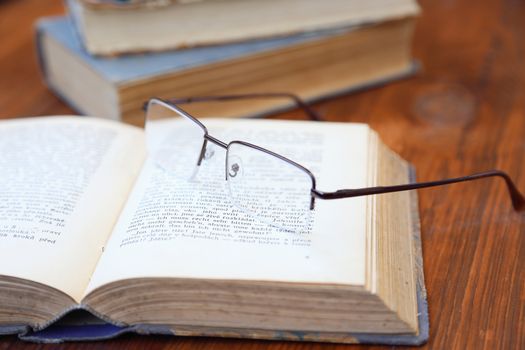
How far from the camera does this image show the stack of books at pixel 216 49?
2.92 feet

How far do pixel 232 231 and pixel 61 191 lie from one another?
0.21 meters

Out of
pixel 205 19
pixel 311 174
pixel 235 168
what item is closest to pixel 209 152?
pixel 235 168

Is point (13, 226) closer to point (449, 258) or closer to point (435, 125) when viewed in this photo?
point (449, 258)

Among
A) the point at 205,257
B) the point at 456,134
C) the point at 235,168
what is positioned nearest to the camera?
the point at 205,257

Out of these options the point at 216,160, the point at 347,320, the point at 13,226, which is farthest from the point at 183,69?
the point at 347,320

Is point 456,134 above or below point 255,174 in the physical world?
below

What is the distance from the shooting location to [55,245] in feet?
2.08

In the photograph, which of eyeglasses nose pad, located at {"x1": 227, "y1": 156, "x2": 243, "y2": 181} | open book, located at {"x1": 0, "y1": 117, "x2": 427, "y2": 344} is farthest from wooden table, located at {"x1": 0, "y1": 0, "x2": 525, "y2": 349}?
eyeglasses nose pad, located at {"x1": 227, "y1": 156, "x2": 243, "y2": 181}

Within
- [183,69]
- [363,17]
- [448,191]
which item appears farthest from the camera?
[363,17]

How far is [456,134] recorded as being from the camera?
36.3 inches

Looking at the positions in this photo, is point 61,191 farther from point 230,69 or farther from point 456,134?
point 456,134

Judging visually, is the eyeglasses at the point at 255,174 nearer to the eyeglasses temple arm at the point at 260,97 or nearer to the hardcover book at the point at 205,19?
the eyeglasses temple arm at the point at 260,97

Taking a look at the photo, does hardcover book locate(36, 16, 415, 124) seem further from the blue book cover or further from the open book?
the open book

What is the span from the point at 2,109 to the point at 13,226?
1.30 feet
